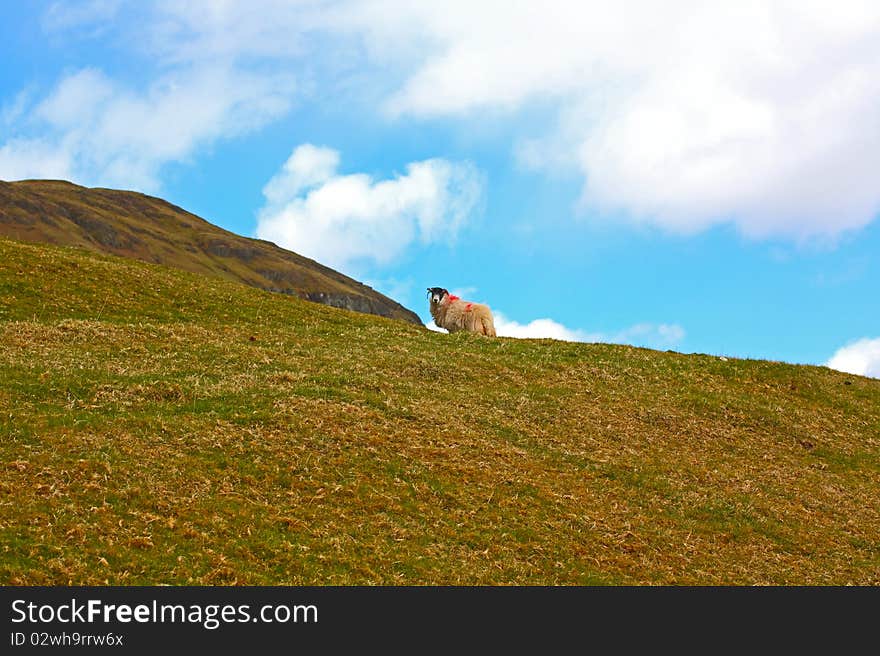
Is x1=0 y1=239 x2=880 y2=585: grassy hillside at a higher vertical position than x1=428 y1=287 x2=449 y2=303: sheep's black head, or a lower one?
lower

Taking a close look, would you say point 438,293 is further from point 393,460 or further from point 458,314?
point 393,460

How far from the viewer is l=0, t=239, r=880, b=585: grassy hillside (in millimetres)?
14102

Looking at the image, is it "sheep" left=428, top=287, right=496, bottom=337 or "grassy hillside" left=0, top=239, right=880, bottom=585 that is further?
"sheep" left=428, top=287, right=496, bottom=337

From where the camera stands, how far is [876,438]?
32188mm

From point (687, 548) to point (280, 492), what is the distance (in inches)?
375

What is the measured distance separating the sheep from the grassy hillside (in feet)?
13.6

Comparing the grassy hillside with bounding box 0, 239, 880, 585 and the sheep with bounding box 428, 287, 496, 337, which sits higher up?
the sheep with bounding box 428, 287, 496, 337

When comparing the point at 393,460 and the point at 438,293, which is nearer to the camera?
the point at 393,460

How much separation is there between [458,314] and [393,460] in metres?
23.3

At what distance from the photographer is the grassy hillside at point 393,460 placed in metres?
14.1

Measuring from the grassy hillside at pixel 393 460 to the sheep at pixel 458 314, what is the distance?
13.6ft

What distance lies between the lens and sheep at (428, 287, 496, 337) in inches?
1650

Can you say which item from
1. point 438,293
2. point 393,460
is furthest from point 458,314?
point 393,460

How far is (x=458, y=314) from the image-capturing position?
138ft
